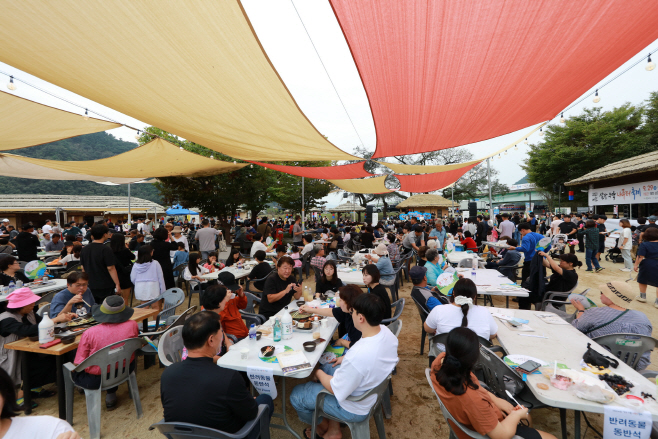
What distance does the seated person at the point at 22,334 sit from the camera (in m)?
2.69

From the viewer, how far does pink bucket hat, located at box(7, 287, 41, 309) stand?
2.72m

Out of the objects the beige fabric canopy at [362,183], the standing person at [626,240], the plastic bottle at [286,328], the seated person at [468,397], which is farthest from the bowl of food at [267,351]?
the standing person at [626,240]

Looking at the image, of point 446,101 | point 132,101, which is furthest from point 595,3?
point 132,101

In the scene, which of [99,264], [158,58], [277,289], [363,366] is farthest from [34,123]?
[363,366]

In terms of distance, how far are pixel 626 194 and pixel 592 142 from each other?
9169mm

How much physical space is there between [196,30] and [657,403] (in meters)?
4.26

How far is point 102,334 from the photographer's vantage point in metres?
2.53

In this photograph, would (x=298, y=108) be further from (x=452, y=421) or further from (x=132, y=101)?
(x=452, y=421)

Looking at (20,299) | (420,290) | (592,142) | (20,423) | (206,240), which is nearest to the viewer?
(20,423)

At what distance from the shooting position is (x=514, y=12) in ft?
7.16

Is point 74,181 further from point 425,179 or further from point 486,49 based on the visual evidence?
point 486,49

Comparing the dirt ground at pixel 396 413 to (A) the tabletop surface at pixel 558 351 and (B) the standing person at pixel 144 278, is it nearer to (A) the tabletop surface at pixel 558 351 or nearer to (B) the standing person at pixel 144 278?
(A) the tabletop surface at pixel 558 351

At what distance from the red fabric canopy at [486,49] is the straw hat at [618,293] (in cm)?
222

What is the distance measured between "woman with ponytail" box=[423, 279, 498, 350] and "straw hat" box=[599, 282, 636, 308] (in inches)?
42.3
